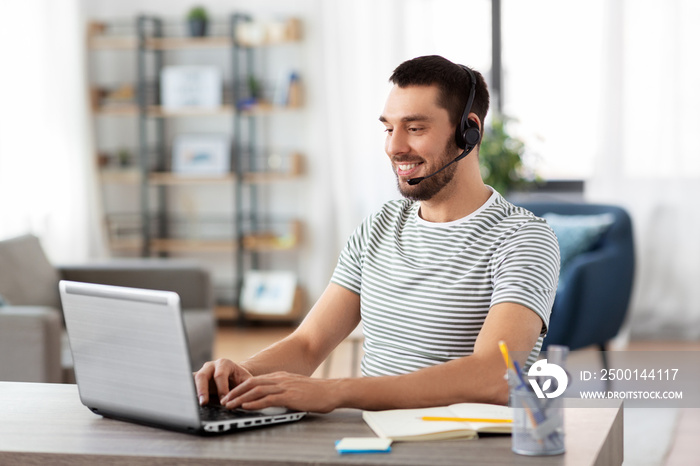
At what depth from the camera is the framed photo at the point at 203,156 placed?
5.42 metres

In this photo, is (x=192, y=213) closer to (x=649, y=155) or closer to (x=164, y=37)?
(x=164, y=37)

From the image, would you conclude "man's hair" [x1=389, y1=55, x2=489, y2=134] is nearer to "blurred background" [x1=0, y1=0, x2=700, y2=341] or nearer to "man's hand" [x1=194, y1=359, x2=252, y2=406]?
"man's hand" [x1=194, y1=359, x2=252, y2=406]

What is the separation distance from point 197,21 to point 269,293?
62.7 inches

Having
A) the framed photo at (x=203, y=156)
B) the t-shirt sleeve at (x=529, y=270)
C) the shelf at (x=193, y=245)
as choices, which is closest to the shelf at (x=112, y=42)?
the framed photo at (x=203, y=156)

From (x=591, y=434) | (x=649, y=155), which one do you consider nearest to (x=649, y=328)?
(x=649, y=155)

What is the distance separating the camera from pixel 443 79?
1677 mm

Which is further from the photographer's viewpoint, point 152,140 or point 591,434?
point 152,140

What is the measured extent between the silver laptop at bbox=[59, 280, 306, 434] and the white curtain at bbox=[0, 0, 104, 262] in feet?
10.9

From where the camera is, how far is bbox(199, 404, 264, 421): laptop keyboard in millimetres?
1302

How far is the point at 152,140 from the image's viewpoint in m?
5.64

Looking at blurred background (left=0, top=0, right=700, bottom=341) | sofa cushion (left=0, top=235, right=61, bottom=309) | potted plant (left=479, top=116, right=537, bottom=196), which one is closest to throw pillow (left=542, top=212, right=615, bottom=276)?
potted plant (left=479, top=116, right=537, bottom=196)

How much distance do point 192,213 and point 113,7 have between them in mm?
1317

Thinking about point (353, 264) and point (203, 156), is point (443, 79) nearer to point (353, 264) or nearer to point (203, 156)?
point (353, 264)

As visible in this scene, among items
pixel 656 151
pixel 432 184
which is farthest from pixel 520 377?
pixel 656 151
